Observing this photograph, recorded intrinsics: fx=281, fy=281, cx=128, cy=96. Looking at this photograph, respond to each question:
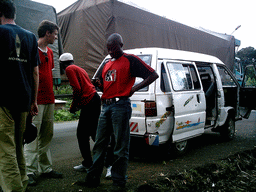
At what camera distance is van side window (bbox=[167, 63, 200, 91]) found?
4.96 meters

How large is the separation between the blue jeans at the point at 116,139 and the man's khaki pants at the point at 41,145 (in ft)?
2.40

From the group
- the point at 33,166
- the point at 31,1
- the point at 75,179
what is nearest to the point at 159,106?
the point at 75,179

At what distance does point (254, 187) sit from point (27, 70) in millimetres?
3071

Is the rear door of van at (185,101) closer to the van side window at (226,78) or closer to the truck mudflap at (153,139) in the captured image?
the truck mudflap at (153,139)

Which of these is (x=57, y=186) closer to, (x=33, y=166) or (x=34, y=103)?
(x=33, y=166)

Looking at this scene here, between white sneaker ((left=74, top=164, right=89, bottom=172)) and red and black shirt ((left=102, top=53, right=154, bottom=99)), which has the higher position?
red and black shirt ((left=102, top=53, right=154, bottom=99))

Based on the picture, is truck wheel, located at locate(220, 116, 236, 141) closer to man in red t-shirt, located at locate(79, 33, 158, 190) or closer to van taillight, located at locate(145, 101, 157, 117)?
van taillight, located at locate(145, 101, 157, 117)

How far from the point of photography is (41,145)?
12.5ft

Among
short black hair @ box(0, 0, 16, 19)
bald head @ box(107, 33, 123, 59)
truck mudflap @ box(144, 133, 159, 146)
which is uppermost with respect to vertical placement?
short black hair @ box(0, 0, 16, 19)

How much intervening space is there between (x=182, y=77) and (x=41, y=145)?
9.11ft

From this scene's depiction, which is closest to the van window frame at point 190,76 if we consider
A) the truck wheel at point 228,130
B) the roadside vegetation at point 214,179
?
the roadside vegetation at point 214,179

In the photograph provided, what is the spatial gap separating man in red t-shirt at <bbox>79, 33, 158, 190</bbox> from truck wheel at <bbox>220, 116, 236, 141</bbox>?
397 centimetres

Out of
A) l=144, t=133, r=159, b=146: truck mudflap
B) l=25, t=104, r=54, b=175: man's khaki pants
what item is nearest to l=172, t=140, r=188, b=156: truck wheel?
l=144, t=133, r=159, b=146: truck mudflap

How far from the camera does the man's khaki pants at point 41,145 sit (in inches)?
144
